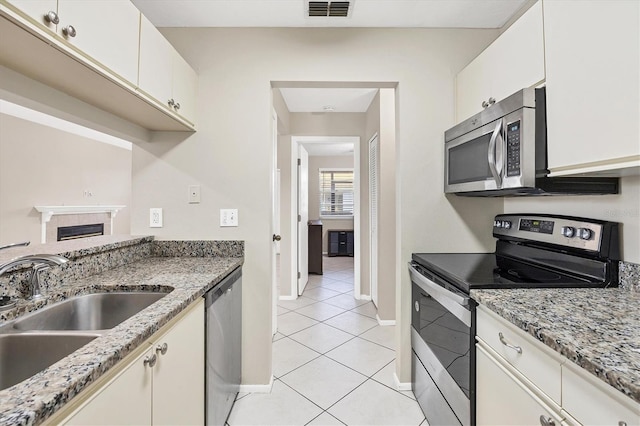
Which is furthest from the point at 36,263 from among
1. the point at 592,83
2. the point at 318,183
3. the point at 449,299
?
the point at 318,183

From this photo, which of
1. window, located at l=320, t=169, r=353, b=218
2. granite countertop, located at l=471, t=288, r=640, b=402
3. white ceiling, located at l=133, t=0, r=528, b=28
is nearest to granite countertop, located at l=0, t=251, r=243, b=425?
granite countertop, located at l=471, t=288, r=640, b=402

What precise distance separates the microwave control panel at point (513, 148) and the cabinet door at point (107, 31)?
1679 mm

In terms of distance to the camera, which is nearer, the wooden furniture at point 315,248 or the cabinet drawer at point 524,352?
the cabinet drawer at point 524,352

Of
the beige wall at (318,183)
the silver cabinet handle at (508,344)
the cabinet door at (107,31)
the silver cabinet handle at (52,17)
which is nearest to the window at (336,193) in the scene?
the beige wall at (318,183)

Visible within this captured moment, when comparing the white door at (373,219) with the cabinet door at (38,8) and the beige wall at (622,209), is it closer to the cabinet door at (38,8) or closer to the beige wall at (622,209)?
the beige wall at (622,209)

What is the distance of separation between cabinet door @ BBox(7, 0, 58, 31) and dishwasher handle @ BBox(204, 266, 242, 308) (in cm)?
111

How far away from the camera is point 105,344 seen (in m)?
0.73

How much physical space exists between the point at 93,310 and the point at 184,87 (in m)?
1.30

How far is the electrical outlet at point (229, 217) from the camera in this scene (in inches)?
74.9

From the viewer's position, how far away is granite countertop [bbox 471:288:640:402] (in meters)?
0.62

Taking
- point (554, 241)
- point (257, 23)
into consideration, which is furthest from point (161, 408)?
point (257, 23)

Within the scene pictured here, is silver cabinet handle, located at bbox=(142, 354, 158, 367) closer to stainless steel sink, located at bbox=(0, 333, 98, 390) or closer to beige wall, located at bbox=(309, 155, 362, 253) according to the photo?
stainless steel sink, located at bbox=(0, 333, 98, 390)

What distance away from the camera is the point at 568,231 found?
4.25 ft

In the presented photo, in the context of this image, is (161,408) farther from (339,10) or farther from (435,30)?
(435,30)
